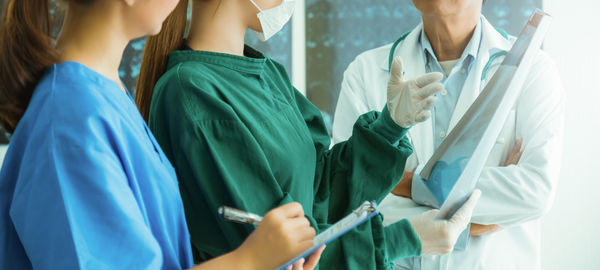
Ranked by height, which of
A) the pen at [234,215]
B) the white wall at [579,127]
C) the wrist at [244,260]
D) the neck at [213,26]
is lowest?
the white wall at [579,127]

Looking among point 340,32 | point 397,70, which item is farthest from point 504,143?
point 340,32

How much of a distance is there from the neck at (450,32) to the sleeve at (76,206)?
1248 mm

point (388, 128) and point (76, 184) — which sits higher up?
point (76, 184)

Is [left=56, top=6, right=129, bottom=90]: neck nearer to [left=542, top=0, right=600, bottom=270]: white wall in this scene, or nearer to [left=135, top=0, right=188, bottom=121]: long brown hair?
[left=135, top=0, right=188, bottom=121]: long brown hair

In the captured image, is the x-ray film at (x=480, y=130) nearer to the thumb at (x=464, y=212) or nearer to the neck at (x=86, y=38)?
the thumb at (x=464, y=212)

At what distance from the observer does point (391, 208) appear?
1535 mm

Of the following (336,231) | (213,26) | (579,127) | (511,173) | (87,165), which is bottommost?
(579,127)

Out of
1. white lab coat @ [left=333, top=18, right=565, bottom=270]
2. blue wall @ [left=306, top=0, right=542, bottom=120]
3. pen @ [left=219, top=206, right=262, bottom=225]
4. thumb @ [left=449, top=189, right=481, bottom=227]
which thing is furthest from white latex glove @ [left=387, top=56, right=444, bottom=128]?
blue wall @ [left=306, top=0, right=542, bottom=120]

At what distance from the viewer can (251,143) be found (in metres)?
0.95

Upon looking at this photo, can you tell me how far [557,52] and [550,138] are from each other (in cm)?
147

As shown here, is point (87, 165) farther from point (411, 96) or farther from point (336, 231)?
point (411, 96)

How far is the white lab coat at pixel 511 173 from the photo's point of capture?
1470 mm

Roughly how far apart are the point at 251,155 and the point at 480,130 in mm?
416

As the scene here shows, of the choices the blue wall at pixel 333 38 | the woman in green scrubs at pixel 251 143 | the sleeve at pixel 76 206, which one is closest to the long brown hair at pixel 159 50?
the woman in green scrubs at pixel 251 143
